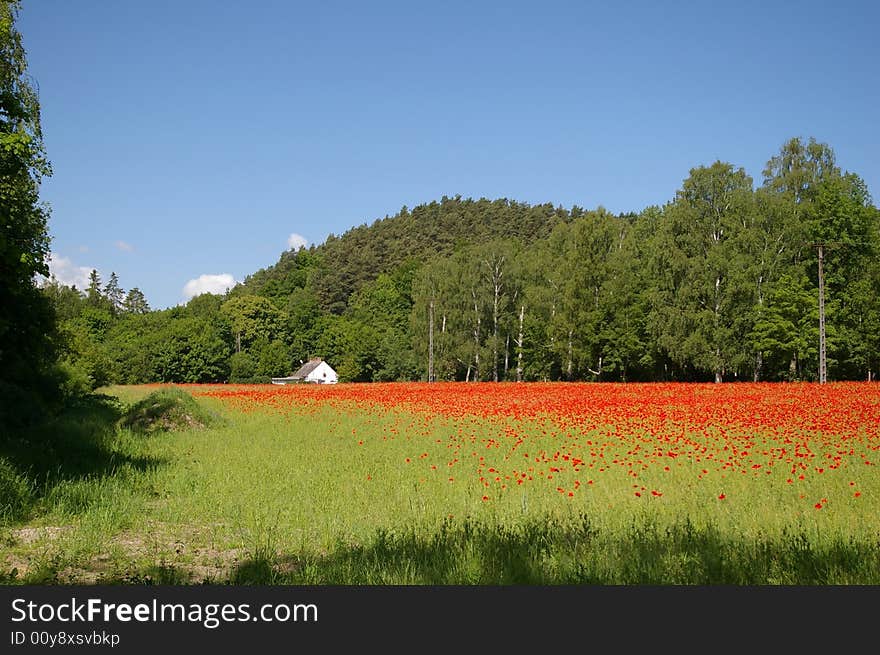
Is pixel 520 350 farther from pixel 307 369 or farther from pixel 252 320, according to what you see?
pixel 252 320

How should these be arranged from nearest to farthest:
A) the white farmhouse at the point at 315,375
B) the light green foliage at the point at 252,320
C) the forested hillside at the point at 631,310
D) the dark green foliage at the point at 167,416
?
the dark green foliage at the point at 167,416, the forested hillside at the point at 631,310, the white farmhouse at the point at 315,375, the light green foliage at the point at 252,320

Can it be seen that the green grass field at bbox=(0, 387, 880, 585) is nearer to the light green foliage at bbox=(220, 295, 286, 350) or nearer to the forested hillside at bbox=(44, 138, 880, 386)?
the forested hillside at bbox=(44, 138, 880, 386)

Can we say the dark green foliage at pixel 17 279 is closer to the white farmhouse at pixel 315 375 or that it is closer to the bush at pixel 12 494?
the bush at pixel 12 494

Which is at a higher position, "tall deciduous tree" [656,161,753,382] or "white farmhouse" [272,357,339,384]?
"tall deciduous tree" [656,161,753,382]

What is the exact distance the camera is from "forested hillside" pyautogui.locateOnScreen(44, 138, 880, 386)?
143 feet

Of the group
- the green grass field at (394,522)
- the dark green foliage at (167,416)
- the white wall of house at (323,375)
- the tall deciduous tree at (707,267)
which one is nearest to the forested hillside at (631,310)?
the tall deciduous tree at (707,267)

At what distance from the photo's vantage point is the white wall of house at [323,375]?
8406cm

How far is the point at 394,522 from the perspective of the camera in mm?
7828

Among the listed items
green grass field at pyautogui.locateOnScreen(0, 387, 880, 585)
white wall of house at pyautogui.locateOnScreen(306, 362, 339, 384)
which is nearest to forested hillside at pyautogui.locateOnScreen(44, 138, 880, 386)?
white wall of house at pyautogui.locateOnScreen(306, 362, 339, 384)

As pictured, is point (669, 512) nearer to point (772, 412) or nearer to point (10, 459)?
point (10, 459)

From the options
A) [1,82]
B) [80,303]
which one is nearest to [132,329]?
[80,303]

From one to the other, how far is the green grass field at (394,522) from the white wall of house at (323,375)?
7070 centimetres

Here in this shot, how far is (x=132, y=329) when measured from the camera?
94.9 m

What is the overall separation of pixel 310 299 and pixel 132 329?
89.2 feet
